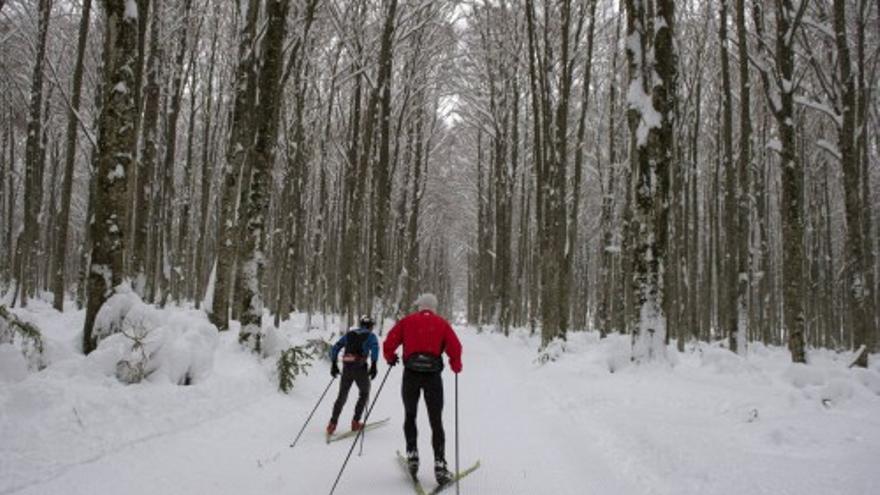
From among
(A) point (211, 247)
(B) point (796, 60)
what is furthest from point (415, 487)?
(A) point (211, 247)

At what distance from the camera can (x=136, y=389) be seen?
6.37 m

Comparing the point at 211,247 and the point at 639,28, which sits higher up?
the point at 639,28

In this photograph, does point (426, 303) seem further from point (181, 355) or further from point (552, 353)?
point (552, 353)

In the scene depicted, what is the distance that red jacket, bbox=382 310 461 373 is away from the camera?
5336 mm

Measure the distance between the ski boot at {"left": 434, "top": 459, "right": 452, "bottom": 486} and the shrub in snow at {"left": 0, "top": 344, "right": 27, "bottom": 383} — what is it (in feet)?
13.4

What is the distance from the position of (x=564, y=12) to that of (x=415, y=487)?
48.0ft

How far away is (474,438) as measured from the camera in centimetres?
684

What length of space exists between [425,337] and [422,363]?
245mm

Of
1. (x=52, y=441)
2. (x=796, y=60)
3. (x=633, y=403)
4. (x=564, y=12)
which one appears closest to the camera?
(x=52, y=441)

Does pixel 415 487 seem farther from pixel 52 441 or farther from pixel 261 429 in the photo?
pixel 52 441

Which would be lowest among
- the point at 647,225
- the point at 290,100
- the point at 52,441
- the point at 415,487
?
the point at 415,487

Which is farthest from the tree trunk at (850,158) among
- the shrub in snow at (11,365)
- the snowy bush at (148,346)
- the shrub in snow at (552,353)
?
the shrub in snow at (11,365)

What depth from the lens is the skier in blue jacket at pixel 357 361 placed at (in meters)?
6.92

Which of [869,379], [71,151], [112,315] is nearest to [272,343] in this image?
[112,315]
